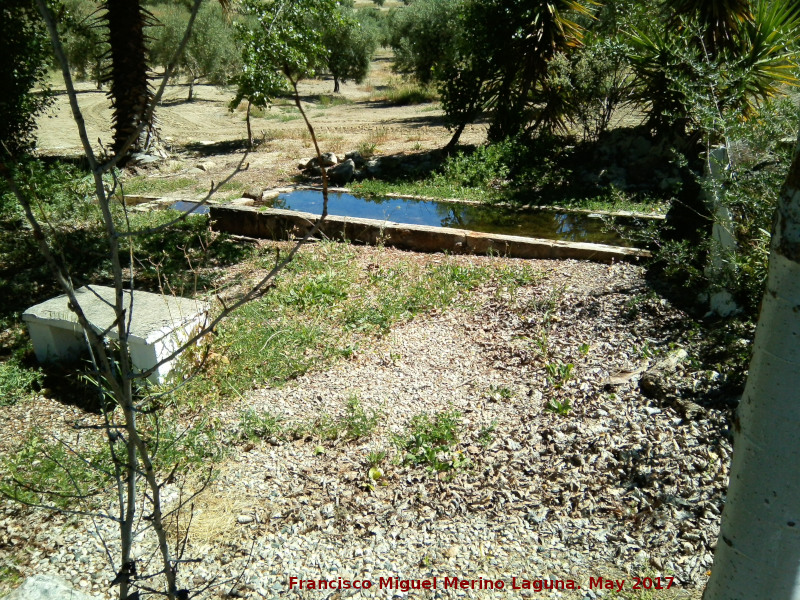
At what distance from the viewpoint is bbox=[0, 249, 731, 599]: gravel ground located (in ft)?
9.62

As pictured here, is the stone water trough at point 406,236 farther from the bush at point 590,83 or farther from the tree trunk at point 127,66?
the bush at point 590,83

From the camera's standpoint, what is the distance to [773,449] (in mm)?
1402

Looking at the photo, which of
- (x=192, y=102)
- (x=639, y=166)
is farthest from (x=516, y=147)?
→ (x=192, y=102)

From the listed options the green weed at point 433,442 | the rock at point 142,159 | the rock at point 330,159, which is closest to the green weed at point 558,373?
the green weed at point 433,442

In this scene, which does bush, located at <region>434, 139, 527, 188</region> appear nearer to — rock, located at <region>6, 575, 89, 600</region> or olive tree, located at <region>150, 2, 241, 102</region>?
rock, located at <region>6, 575, 89, 600</region>

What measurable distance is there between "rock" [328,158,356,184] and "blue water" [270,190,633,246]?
106 centimetres

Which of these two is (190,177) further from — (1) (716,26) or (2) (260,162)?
(1) (716,26)

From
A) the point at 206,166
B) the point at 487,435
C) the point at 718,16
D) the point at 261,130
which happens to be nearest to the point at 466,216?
the point at 718,16

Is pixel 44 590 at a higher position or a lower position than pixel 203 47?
lower

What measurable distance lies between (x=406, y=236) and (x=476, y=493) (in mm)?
4456

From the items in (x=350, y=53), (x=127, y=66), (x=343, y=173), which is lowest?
(x=343, y=173)

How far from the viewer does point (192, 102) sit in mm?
24672

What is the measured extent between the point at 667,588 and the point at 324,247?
5347mm

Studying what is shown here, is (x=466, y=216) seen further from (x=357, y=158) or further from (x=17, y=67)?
(x=17, y=67)
